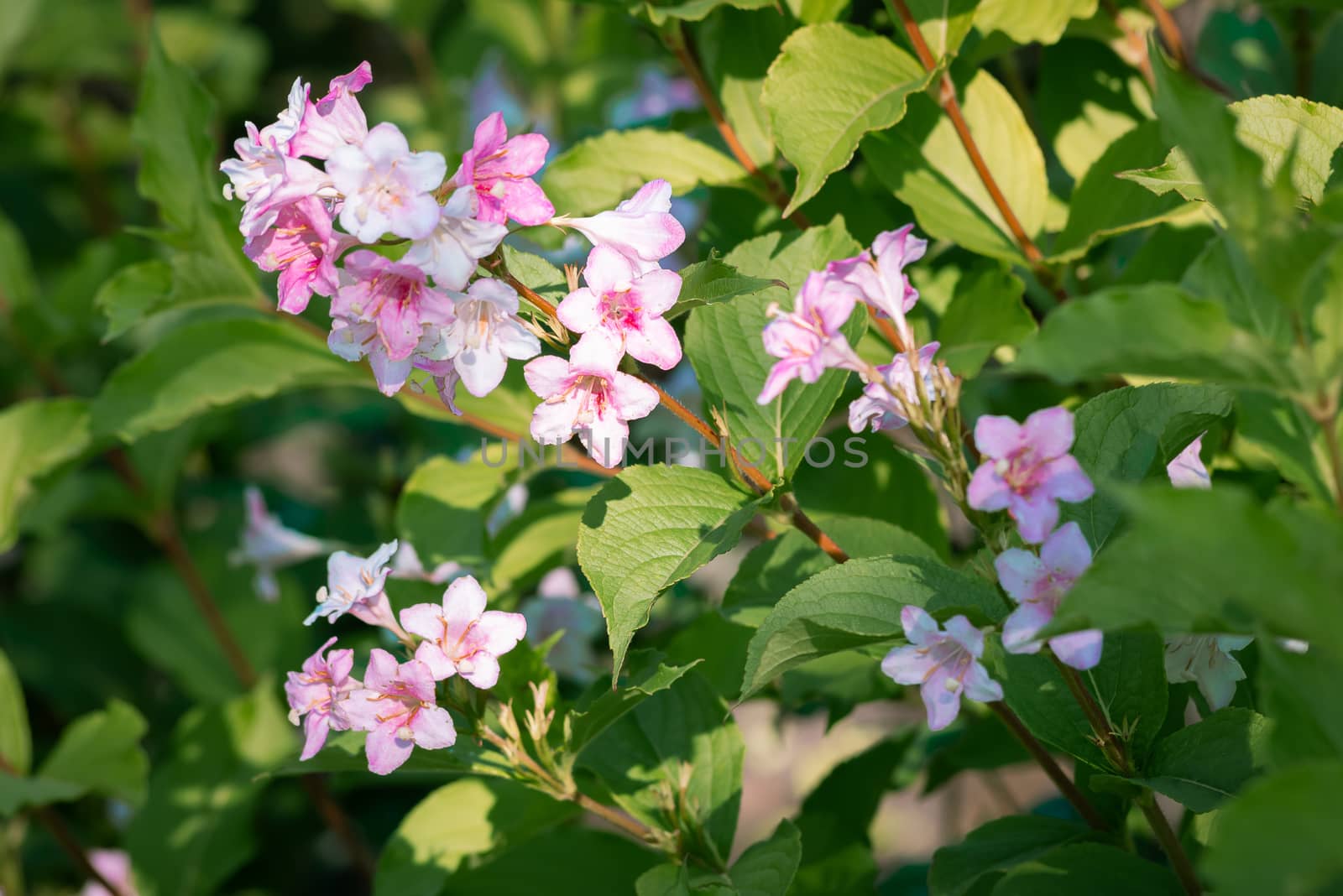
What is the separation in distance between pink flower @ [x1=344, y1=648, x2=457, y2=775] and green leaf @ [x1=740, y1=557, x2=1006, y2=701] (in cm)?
34

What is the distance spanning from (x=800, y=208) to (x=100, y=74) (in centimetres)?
344

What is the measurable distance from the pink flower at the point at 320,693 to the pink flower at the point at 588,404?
0.33 m

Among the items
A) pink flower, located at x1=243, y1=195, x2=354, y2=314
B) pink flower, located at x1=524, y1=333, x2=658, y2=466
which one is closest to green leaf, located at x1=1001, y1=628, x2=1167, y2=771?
pink flower, located at x1=524, y1=333, x2=658, y2=466

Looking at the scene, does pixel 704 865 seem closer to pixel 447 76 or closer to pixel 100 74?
pixel 447 76

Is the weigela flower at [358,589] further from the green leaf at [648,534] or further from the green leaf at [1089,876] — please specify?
the green leaf at [1089,876]

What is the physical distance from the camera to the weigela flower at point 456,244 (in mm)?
1082

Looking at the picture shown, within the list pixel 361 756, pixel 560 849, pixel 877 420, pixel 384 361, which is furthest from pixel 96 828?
pixel 877 420

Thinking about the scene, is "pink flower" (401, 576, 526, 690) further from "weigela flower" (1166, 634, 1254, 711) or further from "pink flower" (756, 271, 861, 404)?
"weigela flower" (1166, 634, 1254, 711)

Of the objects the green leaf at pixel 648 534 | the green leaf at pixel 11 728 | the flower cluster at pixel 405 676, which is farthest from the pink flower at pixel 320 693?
the green leaf at pixel 11 728

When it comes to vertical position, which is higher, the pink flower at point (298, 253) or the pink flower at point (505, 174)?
the pink flower at point (505, 174)

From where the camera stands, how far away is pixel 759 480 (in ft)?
4.36

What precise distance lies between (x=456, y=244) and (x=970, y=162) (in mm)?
924

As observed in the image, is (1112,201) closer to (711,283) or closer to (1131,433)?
(1131,433)

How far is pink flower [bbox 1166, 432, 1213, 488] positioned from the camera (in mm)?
1243
